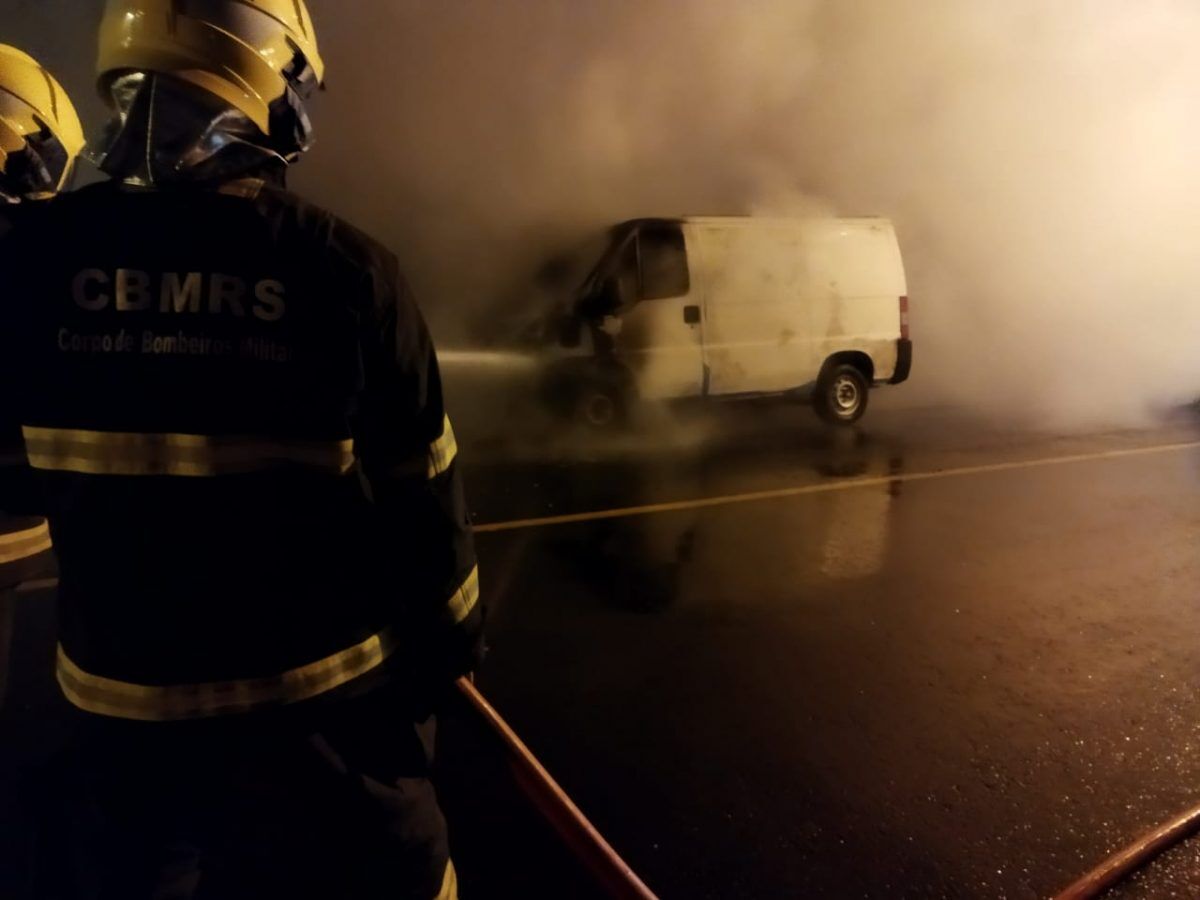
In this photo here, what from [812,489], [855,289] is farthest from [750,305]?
[812,489]

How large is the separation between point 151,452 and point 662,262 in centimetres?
684

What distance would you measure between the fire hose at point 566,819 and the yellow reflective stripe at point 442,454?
0.86 metres

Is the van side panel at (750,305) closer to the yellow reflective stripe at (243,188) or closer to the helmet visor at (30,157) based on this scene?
the helmet visor at (30,157)

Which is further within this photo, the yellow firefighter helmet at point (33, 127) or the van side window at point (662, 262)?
the van side window at point (662, 262)

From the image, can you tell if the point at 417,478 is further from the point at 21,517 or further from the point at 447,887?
the point at 21,517

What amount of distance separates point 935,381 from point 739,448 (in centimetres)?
481

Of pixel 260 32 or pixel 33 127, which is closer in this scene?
pixel 260 32

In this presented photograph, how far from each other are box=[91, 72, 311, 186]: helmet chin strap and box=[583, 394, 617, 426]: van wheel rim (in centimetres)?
651

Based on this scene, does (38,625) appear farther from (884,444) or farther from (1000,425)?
(1000,425)

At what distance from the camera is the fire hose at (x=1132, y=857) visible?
2361 millimetres

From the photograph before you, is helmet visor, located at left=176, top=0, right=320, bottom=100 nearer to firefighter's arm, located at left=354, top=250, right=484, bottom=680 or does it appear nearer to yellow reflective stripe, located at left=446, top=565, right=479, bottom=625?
firefighter's arm, located at left=354, top=250, right=484, bottom=680

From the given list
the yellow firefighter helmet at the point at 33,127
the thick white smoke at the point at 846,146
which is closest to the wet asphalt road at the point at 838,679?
the yellow firefighter helmet at the point at 33,127

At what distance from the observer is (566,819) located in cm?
253

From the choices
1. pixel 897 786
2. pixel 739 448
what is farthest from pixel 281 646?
pixel 739 448
